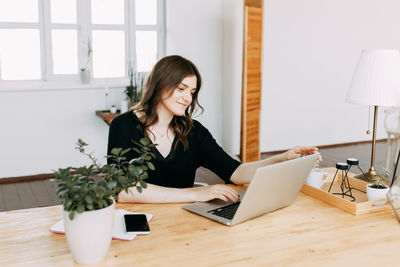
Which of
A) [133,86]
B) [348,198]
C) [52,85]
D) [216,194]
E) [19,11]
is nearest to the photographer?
[216,194]

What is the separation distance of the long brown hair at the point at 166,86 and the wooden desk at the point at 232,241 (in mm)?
572

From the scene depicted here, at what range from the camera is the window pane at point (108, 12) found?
4836 mm

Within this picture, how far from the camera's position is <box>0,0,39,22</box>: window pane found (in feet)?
14.7

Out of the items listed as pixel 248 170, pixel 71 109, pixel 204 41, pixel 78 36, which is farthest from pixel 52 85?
pixel 248 170

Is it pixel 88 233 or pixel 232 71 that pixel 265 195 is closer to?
pixel 88 233

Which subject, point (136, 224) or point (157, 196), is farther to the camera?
point (157, 196)

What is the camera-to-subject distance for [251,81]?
16.0ft

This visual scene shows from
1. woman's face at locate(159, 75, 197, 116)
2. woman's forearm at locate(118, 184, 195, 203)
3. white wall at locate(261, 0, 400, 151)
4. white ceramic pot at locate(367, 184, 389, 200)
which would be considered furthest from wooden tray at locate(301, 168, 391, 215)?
white wall at locate(261, 0, 400, 151)

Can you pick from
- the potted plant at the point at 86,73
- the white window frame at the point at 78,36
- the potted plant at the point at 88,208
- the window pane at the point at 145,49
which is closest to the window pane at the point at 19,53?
the white window frame at the point at 78,36

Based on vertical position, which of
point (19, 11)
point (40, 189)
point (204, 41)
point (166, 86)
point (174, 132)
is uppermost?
point (19, 11)

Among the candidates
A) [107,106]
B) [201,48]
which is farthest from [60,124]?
[201,48]

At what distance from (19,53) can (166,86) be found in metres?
3.08

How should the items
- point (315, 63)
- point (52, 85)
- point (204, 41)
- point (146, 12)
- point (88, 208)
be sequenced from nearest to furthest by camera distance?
point (88, 208), point (52, 85), point (146, 12), point (204, 41), point (315, 63)

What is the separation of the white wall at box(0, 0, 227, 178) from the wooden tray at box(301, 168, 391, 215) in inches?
128
